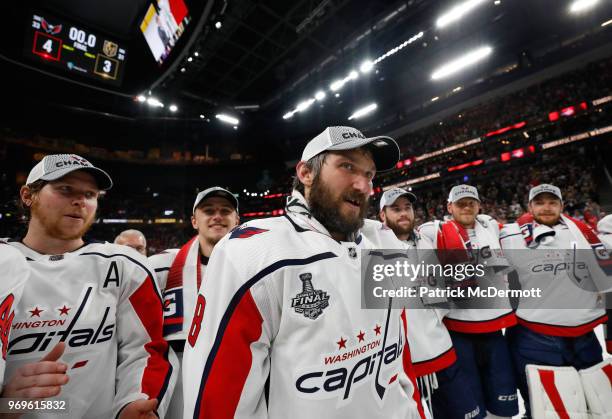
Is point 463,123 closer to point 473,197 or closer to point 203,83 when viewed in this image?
point 203,83

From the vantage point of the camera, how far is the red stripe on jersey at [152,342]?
4.49 feet

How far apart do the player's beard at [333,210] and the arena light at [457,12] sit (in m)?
9.99

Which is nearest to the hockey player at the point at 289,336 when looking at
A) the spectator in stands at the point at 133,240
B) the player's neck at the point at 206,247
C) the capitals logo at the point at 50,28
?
the player's neck at the point at 206,247

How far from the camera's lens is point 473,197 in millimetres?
2867

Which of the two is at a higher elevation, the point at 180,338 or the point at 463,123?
the point at 463,123

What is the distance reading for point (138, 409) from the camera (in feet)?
4.06

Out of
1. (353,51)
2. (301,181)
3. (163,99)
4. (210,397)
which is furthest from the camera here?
(163,99)

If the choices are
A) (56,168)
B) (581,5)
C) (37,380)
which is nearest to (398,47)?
(581,5)

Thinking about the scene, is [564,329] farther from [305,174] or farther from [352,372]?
[305,174]

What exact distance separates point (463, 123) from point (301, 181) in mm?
19677

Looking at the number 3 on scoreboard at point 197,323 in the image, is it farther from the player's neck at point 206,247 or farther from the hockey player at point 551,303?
the hockey player at point 551,303

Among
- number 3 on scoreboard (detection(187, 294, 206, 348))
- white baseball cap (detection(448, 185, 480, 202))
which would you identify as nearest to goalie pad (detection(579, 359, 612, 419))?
white baseball cap (detection(448, 185, 480, 202))

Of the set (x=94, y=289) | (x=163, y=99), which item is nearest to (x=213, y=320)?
(x=94, y=289)

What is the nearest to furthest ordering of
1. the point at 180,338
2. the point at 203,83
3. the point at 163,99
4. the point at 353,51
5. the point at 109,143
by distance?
1. the point at 180,338
2. the point at 353,51
3. the point at 163,99
4. the point at 203,83
5. the point at 109,143
